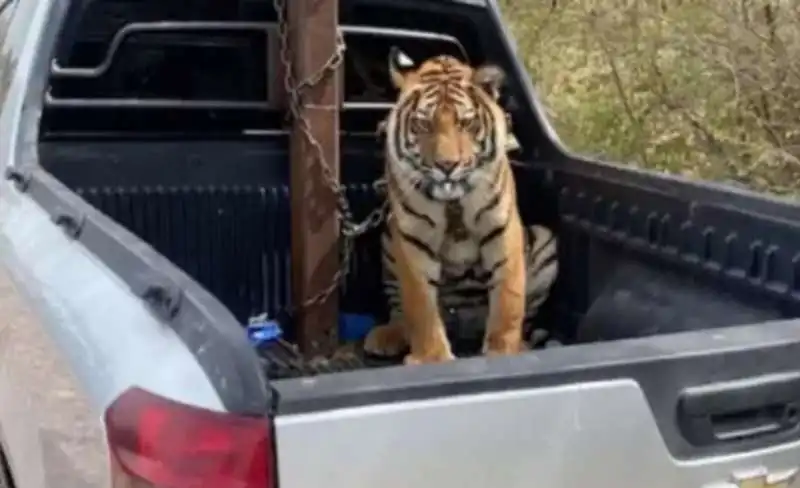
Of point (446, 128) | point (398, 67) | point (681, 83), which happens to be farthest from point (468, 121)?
point (681, 83)

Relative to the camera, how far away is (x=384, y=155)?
3889 millimetres

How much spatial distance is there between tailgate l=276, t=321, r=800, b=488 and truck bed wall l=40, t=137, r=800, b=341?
1228 mm

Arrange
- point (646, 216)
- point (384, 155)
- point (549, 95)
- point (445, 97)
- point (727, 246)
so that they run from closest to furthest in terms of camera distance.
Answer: point (727, 246)
point (646, 216)
point (445, 97)
point (384, 155)
point (549, 95)

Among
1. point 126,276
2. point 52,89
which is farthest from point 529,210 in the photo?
point 126,276

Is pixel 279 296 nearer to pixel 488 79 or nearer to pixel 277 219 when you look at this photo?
pixel 277 219

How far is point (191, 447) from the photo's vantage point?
4.73 ft

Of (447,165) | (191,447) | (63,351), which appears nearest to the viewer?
(191,447)

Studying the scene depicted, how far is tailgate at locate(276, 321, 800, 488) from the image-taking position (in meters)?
1.46


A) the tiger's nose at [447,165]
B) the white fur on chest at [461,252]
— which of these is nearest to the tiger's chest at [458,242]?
the white fur on chest at [461,252]

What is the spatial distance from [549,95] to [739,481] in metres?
6.95

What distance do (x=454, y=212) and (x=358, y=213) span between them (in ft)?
1.97

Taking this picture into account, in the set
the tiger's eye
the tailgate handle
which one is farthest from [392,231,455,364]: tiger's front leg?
the tailgate handle

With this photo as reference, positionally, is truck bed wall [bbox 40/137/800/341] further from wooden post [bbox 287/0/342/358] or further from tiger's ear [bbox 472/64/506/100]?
tiger's ear [bbox 472/64/506/100]

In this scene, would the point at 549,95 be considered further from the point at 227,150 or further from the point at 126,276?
the point at 126,276
